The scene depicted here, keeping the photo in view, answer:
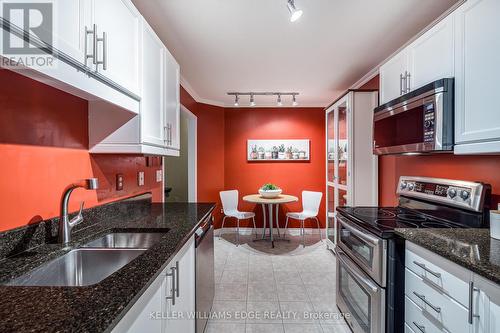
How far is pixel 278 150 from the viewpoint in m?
4.64

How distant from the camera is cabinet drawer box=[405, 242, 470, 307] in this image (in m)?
1.03

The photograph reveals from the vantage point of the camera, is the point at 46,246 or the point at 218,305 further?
the point at 218,305

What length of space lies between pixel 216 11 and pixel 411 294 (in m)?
2.18

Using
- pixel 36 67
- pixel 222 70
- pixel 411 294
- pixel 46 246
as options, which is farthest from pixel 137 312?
pixel 222 70

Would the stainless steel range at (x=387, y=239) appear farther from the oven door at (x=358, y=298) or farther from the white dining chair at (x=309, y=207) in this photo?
the white dining chair at (x=309, y=207)

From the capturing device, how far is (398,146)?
1862 mm

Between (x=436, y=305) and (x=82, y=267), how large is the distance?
1.67 m

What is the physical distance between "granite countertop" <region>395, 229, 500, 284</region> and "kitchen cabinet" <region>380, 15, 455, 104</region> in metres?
0.92

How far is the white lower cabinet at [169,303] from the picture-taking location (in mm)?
832

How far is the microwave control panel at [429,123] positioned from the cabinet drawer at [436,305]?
805 mm

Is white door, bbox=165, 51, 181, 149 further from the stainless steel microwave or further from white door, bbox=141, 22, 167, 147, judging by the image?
the stainless steel microwave

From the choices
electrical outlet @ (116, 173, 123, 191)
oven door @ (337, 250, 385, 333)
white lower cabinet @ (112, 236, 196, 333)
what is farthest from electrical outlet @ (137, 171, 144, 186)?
oven door @ (337, 250, 385, 333)

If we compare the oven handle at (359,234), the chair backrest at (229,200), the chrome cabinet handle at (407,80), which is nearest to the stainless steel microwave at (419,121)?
the chrome cabinet handle at (407,80)

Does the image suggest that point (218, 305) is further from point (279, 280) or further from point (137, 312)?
point (137, 312)
